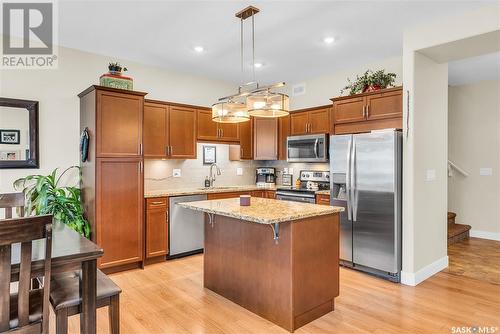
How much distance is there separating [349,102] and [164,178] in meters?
2.90

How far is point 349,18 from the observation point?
10.6ft

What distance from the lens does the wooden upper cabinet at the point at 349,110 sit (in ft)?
13.1

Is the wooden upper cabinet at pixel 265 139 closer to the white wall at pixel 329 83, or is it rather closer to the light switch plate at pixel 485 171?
the white wall at pixel 329 83

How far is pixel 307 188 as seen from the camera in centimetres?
525

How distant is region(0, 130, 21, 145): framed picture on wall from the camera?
3534mm

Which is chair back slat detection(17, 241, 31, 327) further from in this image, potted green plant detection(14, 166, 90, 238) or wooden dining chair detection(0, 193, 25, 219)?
potted green plant detection(14, 166, 90, 238)

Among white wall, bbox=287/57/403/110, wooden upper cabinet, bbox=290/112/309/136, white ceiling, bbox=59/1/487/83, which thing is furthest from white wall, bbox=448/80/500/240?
wooden upper cabinet, bbox=290/112/309/136

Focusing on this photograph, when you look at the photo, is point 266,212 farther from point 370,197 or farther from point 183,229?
point 183,229

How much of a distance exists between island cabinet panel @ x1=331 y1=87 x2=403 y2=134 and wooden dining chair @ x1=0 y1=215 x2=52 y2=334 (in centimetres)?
352

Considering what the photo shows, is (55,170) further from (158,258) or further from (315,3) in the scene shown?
(315,3)

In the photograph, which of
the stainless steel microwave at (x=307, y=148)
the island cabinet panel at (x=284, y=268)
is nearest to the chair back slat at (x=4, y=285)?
the island cabinet panel at (x=284, y=268)

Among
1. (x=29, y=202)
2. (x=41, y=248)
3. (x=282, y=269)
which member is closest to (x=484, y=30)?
(x=282, y=269)

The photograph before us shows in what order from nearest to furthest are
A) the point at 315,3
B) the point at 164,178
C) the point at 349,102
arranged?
the point at 315,3, the point at 349,102, the point at 164,178

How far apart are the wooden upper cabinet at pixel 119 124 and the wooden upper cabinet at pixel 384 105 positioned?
2863 mm
